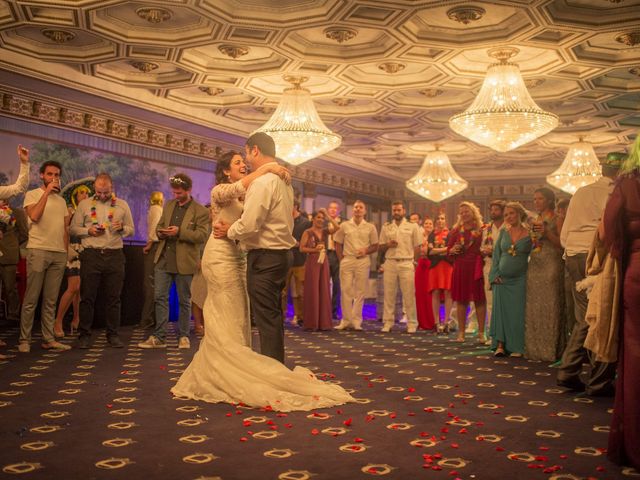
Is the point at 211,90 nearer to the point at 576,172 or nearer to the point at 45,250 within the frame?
the point at 45,250

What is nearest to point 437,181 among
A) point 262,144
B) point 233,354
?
point 262,144

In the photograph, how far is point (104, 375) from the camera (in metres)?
4.70

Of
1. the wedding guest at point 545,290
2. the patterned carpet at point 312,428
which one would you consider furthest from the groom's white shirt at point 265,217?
the wedding guest at point 545,290

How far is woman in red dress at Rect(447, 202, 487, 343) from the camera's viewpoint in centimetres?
705

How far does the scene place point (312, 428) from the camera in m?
3.31

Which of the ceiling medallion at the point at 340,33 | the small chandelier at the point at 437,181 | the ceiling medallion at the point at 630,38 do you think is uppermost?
the ceiling medallion at the point at 340,33

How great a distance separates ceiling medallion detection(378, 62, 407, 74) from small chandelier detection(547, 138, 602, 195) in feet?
16.6

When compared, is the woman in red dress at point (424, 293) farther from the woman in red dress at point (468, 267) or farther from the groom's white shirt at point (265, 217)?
the groom's white shirt at point (265, 217)

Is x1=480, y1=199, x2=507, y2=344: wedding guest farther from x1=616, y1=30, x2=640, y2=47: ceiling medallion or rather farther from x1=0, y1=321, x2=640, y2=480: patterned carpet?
x1=616, y1=30, x2=640, y2=47: ceiling medallion

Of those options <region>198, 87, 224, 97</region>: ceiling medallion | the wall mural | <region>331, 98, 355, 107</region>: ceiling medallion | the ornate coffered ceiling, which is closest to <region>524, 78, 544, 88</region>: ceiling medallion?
the ornate coffered ceiling

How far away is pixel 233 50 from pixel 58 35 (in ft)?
7.13

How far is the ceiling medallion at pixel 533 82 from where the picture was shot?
388 inches

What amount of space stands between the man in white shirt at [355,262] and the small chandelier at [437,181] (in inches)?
195

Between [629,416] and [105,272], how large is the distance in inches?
185
